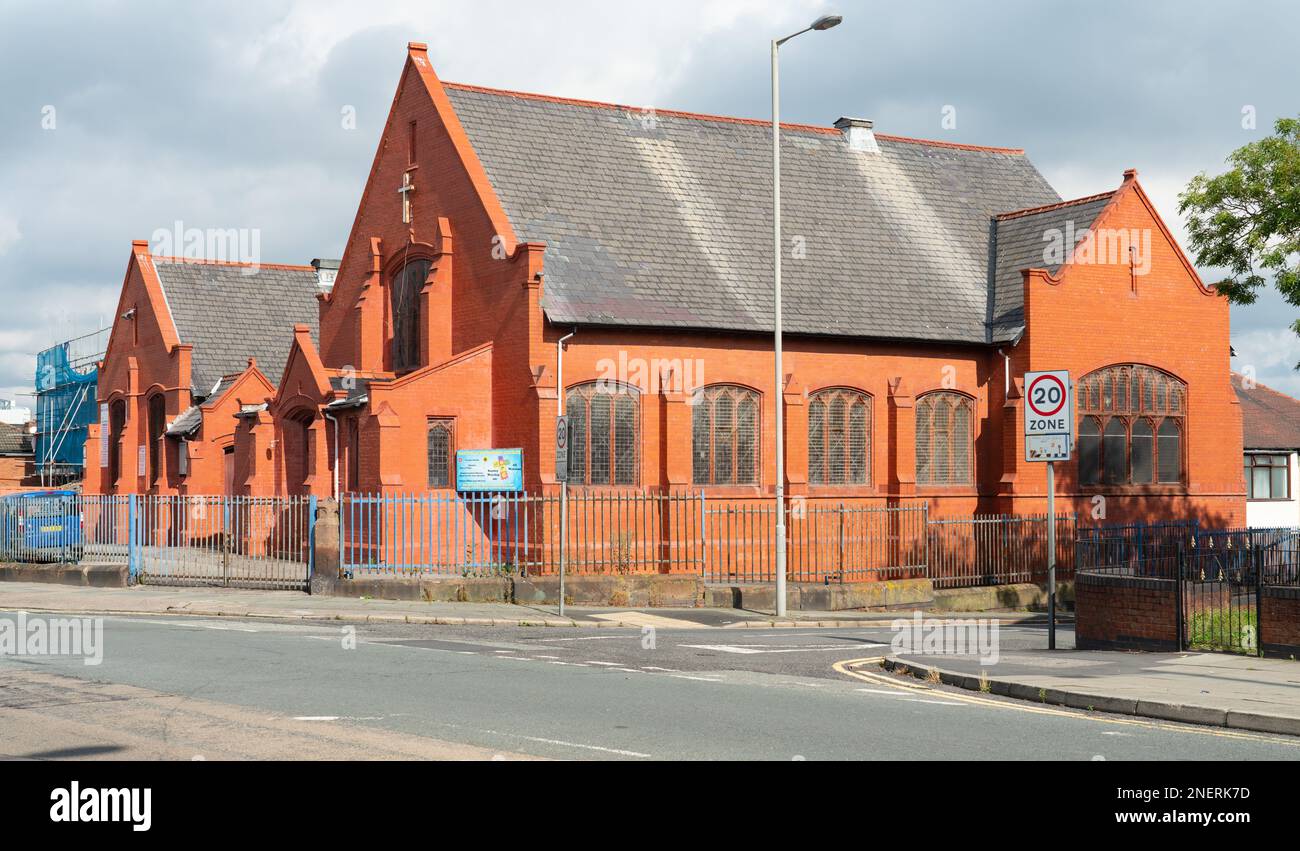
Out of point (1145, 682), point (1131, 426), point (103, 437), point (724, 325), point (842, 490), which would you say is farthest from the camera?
point (103, 437)

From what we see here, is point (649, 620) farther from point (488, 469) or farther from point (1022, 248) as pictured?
point (1022, 248)

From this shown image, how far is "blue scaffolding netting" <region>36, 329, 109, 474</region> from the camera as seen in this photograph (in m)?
58.8

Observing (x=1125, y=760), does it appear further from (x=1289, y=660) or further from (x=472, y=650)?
(x=472, y=650)

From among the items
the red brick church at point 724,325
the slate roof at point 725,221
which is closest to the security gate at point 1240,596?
the red brick church at point 724,325

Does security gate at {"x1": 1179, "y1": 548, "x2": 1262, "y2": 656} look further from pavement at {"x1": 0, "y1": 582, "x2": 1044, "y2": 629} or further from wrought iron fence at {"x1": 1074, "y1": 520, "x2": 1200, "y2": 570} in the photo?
pavement at {"x1": 0, "y1": 582, "x2": 1044, "y2": 629}

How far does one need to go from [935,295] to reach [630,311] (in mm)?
9679

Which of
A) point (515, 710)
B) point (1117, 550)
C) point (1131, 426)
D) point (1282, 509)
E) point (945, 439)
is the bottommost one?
point (515, 710)

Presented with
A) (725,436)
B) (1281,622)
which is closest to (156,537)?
(725,436)

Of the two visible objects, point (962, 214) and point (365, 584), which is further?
point (962, 214)

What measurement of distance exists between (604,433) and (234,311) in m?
21.9

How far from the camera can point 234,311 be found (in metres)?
47.8

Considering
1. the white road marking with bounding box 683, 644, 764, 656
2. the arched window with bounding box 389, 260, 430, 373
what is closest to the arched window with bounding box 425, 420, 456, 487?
the arched window with bounding box 389, 260, 430, 373

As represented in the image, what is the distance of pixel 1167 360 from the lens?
36.1 m
